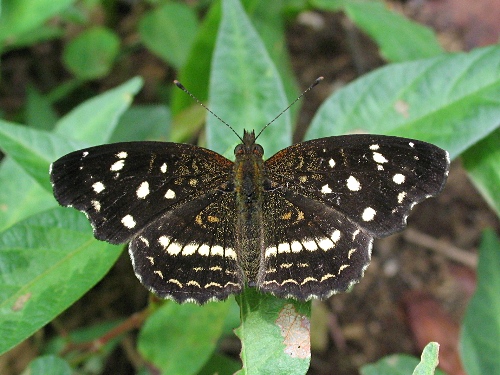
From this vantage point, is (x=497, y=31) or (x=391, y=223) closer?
(x=391, y=223)

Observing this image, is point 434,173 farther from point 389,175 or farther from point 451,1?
point 451,1

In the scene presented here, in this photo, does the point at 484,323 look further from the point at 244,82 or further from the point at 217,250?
the point at 244,82

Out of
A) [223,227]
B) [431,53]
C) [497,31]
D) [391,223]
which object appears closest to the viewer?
[391,223]

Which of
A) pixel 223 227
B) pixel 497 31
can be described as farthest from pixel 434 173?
pixel 497 31

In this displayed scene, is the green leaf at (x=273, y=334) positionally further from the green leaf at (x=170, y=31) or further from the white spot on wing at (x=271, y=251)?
the green leaf at (x=170, y=31)

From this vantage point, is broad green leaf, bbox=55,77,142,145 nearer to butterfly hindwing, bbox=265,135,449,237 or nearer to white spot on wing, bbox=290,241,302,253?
butterfly hindwing, bbox=265,135,449,237

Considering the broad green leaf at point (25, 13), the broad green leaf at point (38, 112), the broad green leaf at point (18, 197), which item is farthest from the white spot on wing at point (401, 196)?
the broad green leaf at point (38, 112)
